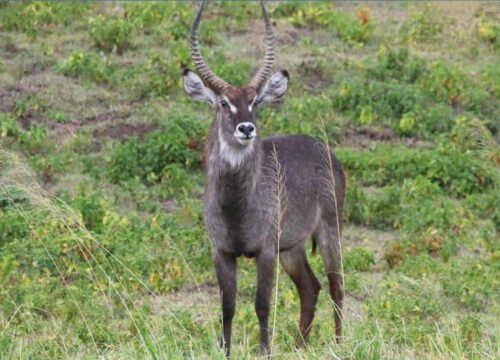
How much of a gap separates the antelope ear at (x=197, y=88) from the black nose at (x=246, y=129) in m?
0.62

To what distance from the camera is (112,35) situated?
52.4ft

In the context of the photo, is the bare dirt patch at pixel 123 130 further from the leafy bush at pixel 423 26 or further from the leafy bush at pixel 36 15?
the leafy bush at pixel 423 26

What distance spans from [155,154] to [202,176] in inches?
21.0

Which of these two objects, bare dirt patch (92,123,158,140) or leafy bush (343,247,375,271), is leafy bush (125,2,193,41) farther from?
leafy bush (343,247,375,271)

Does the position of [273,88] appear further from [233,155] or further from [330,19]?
[330,19]

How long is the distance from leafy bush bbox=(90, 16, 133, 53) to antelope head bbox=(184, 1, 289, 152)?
6.68 meters

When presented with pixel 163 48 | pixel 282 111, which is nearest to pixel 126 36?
pixel 163 48

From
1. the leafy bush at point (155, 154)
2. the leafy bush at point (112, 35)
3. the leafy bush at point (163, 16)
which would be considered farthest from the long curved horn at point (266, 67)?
the leafy bush at point (163, 16)

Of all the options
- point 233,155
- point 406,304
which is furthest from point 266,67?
point 406,304

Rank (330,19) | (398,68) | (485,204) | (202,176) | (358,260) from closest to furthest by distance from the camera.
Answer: (358,260) < (485,204) < (202,176) < (398,68) < (330,19)

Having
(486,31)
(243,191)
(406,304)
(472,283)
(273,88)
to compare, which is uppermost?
(273,88)

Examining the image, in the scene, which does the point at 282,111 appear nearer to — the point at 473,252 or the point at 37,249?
the point at 473,252

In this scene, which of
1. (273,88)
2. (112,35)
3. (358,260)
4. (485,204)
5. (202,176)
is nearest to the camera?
(273,88)

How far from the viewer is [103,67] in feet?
50.2
